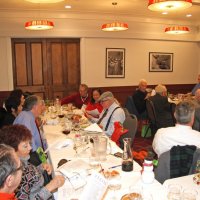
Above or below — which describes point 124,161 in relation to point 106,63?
below

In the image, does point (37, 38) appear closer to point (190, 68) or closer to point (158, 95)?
point (158, 95)

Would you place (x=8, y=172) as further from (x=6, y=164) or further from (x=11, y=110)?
(x=11, y=110)

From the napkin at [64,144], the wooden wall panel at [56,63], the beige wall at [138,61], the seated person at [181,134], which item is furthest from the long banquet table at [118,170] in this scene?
the beige wall at [138,61]

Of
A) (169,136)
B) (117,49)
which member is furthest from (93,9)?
(169,136)

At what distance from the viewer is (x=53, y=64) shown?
7.57m

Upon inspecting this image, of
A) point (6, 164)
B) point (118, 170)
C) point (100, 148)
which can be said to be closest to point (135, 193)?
point (118, 170)

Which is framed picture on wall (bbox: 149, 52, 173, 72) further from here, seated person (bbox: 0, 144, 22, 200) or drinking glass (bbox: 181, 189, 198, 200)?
seated person (bbox: 0, 144, 22, 200)

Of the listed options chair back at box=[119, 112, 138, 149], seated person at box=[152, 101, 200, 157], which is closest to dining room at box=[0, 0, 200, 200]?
chair back at box=[119, 112, 138, 149]

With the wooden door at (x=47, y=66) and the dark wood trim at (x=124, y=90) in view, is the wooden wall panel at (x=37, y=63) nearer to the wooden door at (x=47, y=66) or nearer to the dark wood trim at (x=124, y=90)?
the wooden door at (x=47, y=66)

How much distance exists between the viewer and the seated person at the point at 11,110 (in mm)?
3673

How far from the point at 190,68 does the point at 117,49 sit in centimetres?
305

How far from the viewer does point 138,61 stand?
839 cm

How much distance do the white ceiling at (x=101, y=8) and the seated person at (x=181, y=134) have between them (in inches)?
161

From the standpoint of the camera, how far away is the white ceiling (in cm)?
607
